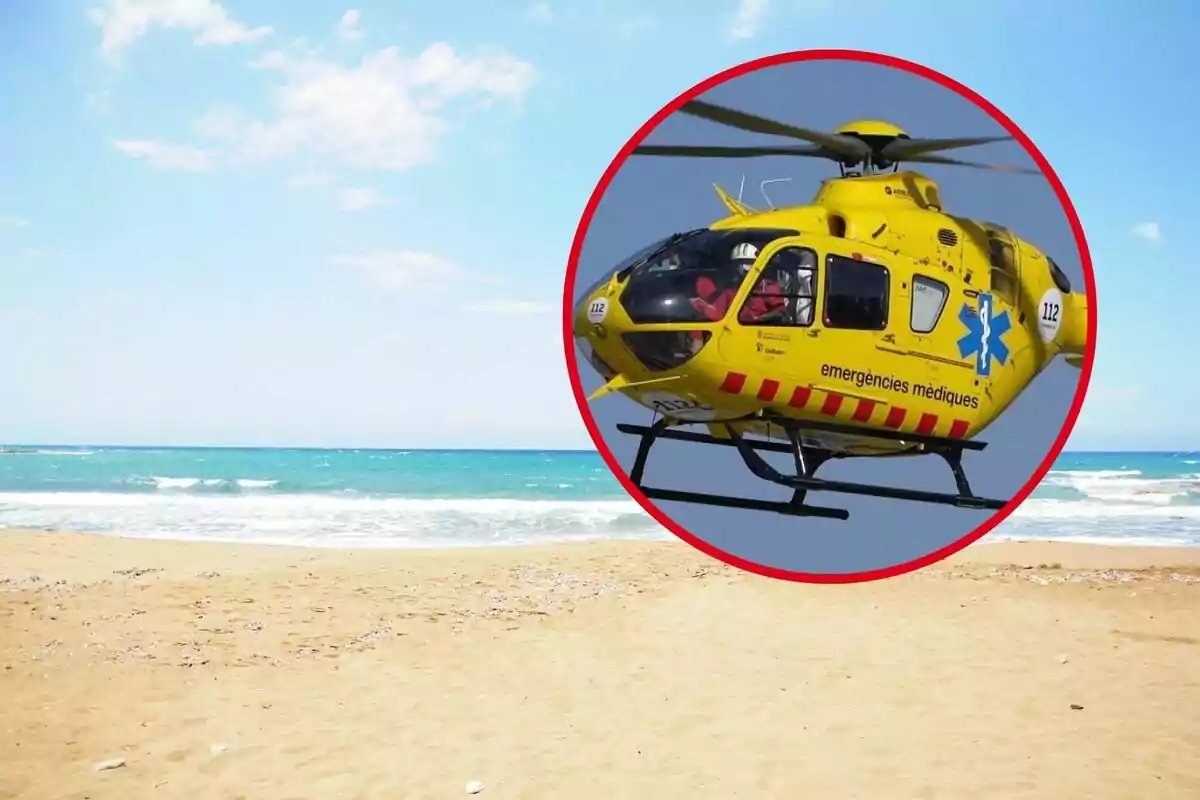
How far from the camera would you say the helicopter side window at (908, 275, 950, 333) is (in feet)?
7.81

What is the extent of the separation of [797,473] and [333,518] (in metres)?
21.0

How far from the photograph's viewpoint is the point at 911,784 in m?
5.38

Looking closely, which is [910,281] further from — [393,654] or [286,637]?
[286,637]

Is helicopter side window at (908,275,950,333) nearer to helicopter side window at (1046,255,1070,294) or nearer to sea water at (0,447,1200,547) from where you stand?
helicopter side window at (1046,255,1070,294)

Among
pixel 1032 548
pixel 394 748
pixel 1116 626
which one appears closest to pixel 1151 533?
pixel 1032 548

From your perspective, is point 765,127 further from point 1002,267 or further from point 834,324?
point 1002,267

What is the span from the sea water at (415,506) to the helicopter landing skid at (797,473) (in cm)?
1081

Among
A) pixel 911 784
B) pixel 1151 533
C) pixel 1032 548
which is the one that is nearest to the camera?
pixel 911 784

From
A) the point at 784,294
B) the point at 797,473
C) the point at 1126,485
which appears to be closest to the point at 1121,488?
the point at 1126,485

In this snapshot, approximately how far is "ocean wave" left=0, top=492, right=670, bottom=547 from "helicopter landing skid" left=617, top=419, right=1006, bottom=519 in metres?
15.4

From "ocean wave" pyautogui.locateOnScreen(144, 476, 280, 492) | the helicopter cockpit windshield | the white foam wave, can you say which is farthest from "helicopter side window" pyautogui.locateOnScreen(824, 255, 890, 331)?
"ocean wave" pyautogui.locateOnScreen(144, 476, 280, 492)

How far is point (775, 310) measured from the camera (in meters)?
2.28

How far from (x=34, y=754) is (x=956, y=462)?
6033 millimetres

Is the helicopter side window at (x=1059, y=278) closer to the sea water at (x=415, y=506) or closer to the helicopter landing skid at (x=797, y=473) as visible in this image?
the helicopter landing skid at (x=797, y=473)
